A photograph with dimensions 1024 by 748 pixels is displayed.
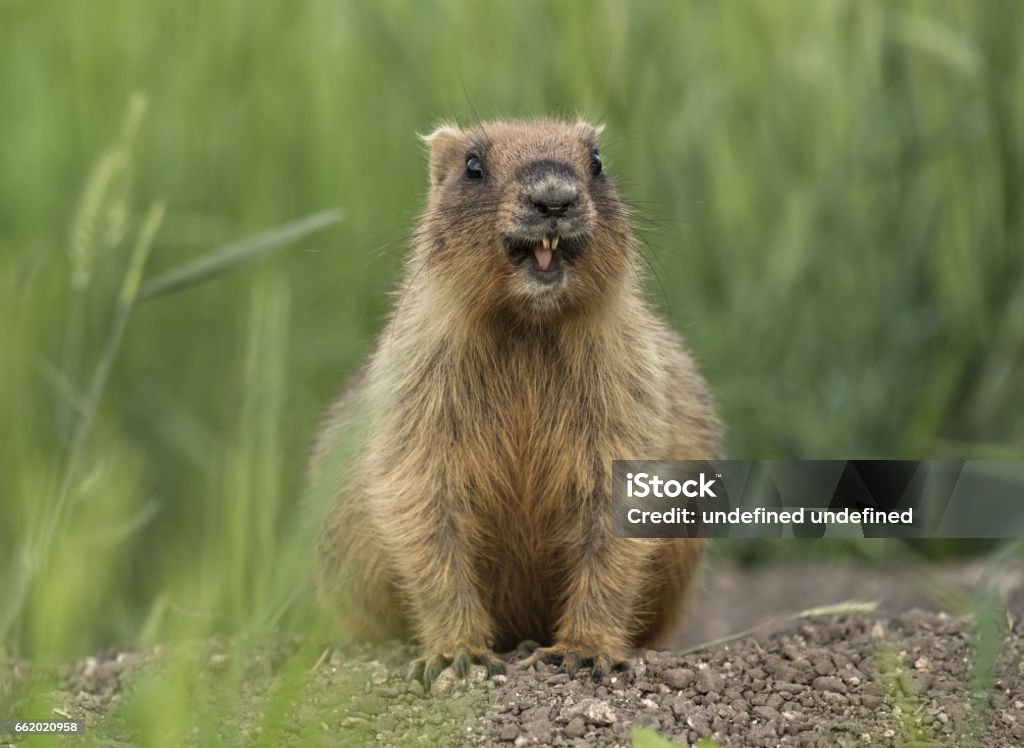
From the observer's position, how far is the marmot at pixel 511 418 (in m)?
5.20

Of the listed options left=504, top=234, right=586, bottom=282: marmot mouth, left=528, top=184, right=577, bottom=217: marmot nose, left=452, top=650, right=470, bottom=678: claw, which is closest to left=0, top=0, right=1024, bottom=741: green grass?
left=504, top=234, right=586, bottom=282: marmot mouth

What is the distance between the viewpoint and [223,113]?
9.23 m

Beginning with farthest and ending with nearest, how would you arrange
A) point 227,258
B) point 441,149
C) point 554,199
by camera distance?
1. point 441,149
2. point 227,258
3. point 554,199

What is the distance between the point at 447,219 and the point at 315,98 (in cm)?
458

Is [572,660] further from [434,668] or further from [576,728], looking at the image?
[576,728]

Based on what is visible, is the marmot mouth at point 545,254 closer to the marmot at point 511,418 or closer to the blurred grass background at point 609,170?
the marmot at point 511,418

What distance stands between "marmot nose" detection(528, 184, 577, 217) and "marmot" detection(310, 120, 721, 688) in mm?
120

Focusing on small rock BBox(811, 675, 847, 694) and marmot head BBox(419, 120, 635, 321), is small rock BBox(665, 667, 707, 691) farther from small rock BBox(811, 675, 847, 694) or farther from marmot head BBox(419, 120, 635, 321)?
marmot head BBox(419, 120, 635, 321)

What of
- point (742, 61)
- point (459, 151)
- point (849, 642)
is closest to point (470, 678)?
A: point (849, 642)

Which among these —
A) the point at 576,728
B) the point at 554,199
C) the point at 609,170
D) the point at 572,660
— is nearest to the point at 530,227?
the point at 554,199

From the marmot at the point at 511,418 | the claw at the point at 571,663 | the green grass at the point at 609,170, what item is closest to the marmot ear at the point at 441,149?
the marmot at the point at 511,418

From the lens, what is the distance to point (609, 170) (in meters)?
7.37

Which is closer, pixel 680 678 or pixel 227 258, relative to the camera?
pixel 680 678

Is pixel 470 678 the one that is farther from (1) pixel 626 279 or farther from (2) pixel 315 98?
(2) pixel 315 98
